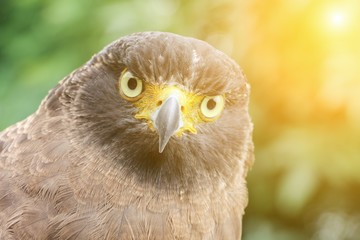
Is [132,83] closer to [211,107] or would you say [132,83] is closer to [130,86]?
[130,86]

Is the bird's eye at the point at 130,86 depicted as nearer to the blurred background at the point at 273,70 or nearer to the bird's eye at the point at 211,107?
the bird's eye at the point at 211,107

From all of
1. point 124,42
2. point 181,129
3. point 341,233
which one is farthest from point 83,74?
point 341,233

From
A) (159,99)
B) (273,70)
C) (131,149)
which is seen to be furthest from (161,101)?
(273,70)

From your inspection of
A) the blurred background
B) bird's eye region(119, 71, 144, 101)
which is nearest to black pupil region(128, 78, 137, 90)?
bird's eye region(119, 71, 144, 101)

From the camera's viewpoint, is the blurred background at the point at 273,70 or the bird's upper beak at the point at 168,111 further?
the blurred background at the point at 273,70

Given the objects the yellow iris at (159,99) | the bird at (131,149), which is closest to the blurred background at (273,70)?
the bird at (131,149)

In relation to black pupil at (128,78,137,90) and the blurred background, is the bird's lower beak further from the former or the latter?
the blurred background
